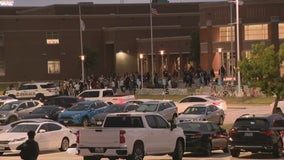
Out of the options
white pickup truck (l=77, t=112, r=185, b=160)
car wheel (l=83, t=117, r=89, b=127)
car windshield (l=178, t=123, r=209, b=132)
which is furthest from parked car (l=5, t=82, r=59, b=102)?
white pickup truck (l=77, t=112, r=185, b=160)

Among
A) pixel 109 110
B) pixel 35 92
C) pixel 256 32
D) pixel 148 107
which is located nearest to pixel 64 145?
pixel 109 110

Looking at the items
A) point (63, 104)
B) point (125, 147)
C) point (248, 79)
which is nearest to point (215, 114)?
point (248, 79)

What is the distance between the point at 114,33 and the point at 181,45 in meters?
9.67

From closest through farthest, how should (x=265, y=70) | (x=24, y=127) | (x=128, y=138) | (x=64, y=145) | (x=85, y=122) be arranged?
1. (x=128, y=138)
2. (x=24, y=127)
3. (x=64, y=145)
4. (x=265, y=70)
5. (x=85, y=122)

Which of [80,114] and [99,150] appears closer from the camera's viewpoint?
[99,150]

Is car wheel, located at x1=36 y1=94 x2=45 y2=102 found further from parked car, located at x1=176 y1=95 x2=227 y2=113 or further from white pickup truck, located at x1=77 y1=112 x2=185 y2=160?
white pickup truck, located at x1=77 y1=112 x2=185 y2=160

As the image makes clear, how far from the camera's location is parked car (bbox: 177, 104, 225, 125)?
42.0 meters

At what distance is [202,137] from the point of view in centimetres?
2953

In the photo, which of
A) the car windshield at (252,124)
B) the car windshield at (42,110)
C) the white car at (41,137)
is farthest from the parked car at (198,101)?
the car windshield at (252,124)

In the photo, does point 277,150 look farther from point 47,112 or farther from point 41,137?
point 47,112

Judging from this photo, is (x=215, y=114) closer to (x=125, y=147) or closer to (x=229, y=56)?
(x=125, y=147)

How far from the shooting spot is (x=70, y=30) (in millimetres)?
105562

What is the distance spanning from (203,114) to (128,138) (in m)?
19.7

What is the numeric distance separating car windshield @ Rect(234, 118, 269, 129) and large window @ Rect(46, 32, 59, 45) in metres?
78.0
